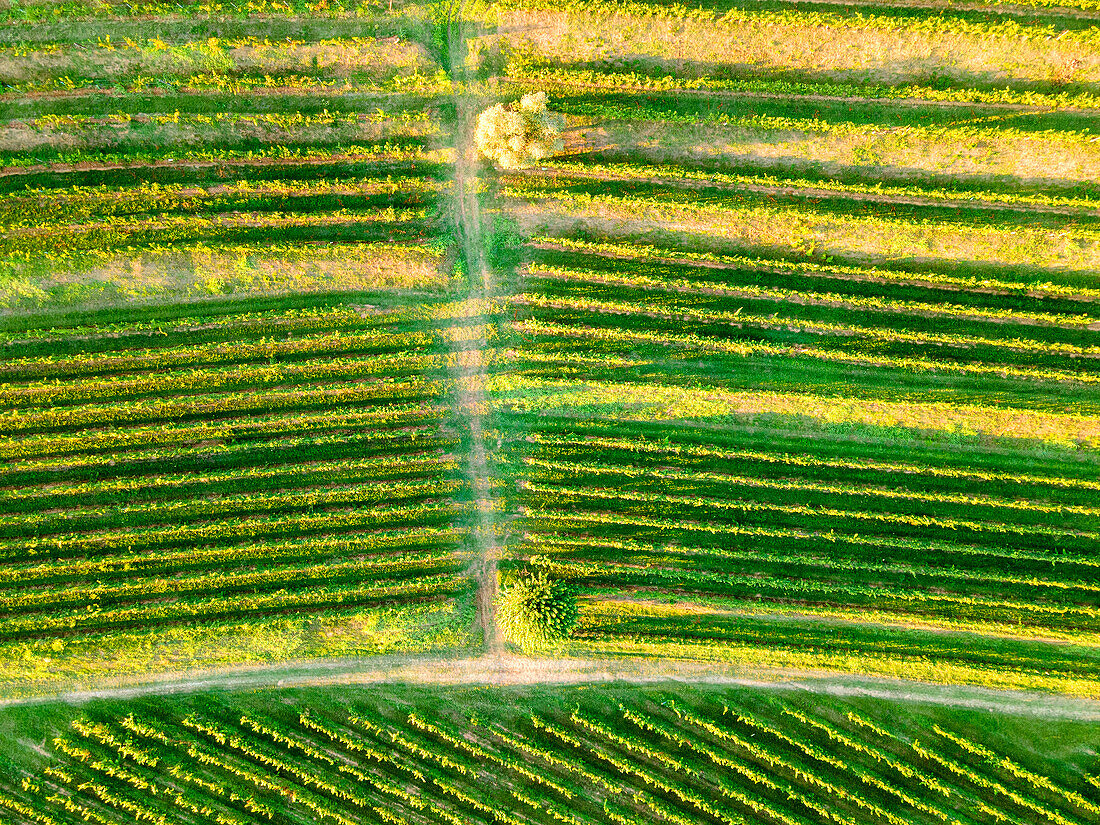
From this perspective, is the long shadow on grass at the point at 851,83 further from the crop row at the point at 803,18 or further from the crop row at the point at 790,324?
the crop row at the point at 790,324

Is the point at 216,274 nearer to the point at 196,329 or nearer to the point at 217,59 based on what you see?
the point at 196,329

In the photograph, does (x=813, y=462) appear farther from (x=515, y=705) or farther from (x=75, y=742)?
(x=75, y=742)

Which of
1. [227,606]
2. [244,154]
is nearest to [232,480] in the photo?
[227,606]

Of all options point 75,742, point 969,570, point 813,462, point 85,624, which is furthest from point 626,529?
point 75,742

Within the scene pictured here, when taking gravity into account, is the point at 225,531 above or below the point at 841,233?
below

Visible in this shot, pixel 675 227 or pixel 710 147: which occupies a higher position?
pixel 710 147
